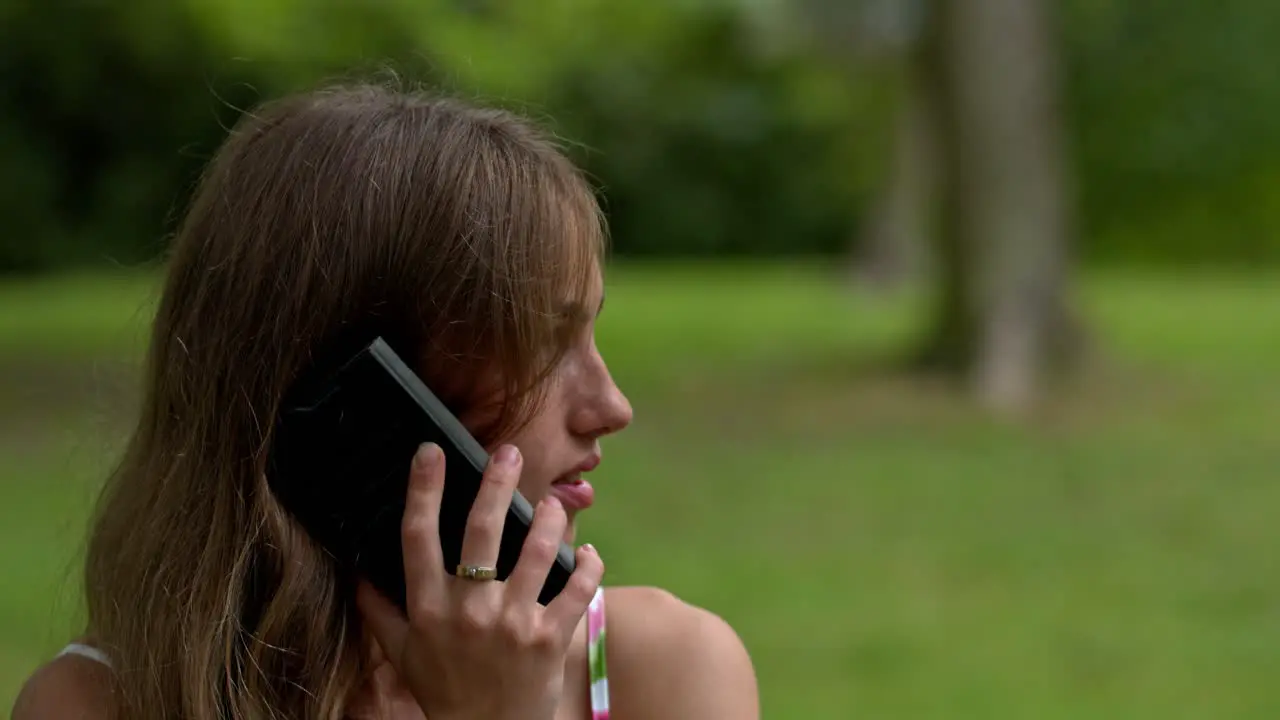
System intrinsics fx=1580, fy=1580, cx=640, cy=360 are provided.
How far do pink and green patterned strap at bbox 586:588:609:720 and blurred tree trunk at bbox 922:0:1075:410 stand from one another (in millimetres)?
9639

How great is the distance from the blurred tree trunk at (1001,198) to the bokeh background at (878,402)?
1.0 inches

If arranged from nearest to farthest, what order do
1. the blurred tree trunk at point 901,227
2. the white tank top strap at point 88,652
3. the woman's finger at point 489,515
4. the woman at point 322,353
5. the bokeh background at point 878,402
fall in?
the woman's finger at point 489,515 → the woman at point 322,353 → the white tank top strap at point 88,652 → the bokeh background at point 878,402 → the blurred tree trunk at point 901,227

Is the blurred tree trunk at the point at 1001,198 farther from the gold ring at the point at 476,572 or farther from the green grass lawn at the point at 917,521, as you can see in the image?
the gold ring at the point at 476,572

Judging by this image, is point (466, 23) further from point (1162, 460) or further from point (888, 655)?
point (888, 655)

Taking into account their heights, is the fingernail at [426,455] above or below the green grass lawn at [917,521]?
above

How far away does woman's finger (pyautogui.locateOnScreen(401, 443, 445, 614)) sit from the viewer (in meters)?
1.61

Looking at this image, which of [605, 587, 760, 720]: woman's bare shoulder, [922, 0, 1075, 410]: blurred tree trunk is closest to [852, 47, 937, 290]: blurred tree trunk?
[922, 0, 1075, 410]: blurred tree trunk

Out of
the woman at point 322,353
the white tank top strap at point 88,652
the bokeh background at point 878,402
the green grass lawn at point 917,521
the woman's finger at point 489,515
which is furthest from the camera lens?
the bokeh background at point 878,402

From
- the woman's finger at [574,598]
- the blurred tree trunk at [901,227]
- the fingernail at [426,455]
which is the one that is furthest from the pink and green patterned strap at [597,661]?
the blurred tree trunk at [901,227]

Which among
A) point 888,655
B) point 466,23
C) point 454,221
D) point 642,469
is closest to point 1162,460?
point 642,469

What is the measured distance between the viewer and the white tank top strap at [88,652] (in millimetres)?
1807

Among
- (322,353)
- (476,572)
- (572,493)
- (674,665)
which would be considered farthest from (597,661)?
(322,353)

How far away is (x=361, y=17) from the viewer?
12.2m

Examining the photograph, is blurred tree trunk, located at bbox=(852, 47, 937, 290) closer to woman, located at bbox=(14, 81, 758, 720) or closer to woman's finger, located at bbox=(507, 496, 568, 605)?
woman, located at bbox=(14, 81, 758, 720)
